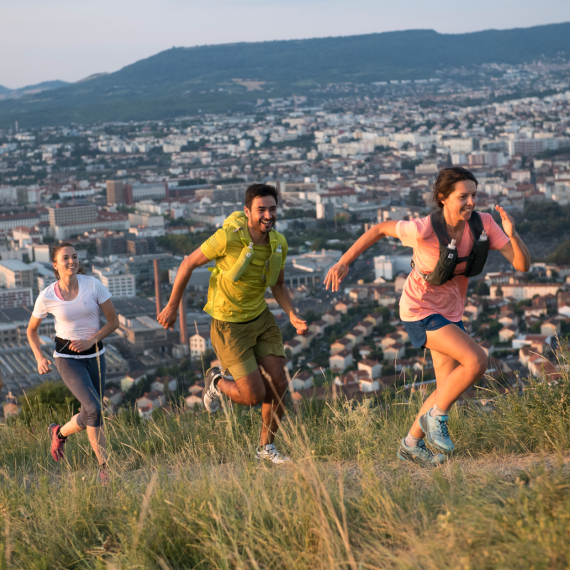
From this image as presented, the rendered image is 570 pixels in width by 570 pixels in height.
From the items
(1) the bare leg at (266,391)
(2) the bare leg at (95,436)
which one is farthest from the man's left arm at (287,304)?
(2) the bare leg at (95,436)

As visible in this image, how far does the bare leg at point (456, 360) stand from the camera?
2.12 meters

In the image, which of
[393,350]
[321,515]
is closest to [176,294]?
[321,515]

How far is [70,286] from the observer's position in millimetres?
2670

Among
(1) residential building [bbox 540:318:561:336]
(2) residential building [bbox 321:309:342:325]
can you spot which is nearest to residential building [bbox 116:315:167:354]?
(2) residential building [bbox 321:309:342:325]

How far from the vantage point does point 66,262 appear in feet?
8.63

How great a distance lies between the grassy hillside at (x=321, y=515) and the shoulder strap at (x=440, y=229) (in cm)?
54

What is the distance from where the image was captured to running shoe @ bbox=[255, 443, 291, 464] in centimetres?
228

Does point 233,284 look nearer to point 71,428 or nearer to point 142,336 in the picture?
point 71,428

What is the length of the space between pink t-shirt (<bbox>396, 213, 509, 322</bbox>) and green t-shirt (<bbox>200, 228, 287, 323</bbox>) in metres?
0.39

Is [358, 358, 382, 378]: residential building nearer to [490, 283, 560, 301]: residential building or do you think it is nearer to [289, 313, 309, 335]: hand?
[490, 283, 560, 301]: residential building

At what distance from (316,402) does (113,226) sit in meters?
39.9

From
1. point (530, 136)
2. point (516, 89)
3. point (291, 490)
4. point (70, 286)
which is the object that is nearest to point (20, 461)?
point (70, 286)

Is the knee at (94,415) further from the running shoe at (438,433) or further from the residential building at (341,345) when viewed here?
the residential building at (341,345)

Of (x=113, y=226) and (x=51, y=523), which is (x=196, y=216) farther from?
(x=51, y=523)
